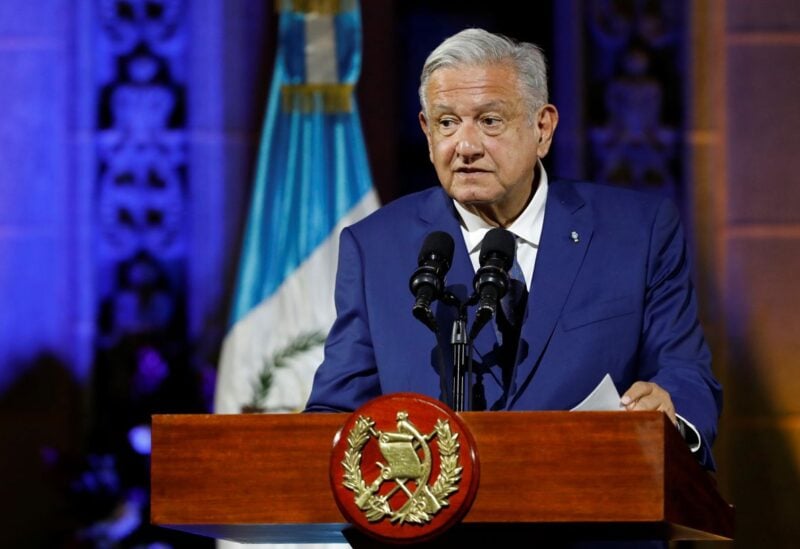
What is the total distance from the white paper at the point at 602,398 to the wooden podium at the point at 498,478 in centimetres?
14

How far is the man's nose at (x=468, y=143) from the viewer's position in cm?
240

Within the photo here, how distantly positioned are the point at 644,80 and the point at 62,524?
2.71 m

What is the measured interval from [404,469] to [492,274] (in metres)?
0.37

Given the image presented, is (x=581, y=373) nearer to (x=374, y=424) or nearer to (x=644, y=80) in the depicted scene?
(x=374, y=424)

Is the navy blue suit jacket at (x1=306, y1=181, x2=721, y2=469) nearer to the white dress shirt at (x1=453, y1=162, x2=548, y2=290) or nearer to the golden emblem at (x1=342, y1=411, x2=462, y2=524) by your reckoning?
the white dress shirt at (x1=453, y1=162, x2=548, y2=290)

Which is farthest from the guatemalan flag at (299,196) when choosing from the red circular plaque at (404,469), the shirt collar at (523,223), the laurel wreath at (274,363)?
the red circular plaque at (404,469)

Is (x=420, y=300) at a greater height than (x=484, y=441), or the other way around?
(x=420, y=300)

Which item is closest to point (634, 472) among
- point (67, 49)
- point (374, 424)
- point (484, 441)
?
point (484, 441)

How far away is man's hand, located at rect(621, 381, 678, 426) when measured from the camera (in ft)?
6.79

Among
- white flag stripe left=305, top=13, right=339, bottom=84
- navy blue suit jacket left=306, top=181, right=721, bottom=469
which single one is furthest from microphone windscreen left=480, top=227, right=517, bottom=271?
white flag stripe left=305, top=13, right=339, bottom=84

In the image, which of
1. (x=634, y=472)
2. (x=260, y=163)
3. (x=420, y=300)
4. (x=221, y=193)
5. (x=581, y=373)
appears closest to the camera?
(x=634, y=472)

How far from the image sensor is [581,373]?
2.35 meters

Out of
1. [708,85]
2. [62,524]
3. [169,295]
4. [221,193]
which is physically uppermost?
[708,85]

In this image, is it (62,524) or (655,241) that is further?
(62,524)
